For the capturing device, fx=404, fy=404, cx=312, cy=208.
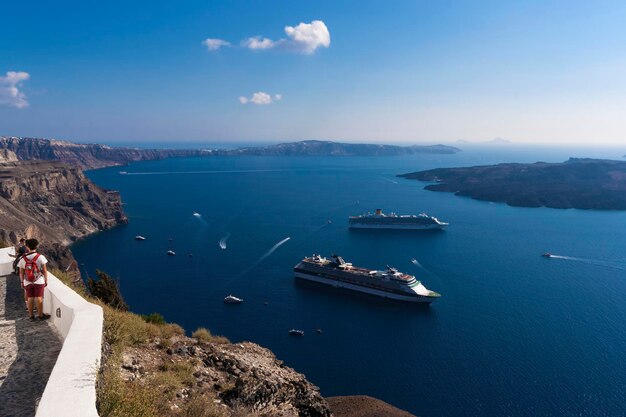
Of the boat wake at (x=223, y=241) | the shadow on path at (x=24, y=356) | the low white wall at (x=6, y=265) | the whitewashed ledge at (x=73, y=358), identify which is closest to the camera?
the whitewashed ledge at (x=73, y=358)

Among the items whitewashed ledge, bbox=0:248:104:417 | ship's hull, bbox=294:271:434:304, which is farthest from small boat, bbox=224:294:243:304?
whitewashed ledge, bbox=0:248:104:417

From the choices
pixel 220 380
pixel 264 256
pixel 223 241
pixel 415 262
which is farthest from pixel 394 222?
pixel 220 380

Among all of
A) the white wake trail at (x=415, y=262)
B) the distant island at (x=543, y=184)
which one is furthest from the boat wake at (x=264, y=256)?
the distant island at (x=543, y=184)

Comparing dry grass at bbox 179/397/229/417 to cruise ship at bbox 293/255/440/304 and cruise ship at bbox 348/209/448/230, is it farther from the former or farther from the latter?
cruise ship at bbox 348/209/448/230

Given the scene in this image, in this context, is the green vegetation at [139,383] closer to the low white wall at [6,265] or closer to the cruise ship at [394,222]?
the low white wall at [6,265]

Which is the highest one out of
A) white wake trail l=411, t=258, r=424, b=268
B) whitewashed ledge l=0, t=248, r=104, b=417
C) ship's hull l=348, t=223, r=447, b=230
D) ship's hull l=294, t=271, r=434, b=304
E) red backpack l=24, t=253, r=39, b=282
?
red backpack l=24, t=253, r=39, b=282

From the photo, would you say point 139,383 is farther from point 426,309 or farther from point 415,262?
point 415,262

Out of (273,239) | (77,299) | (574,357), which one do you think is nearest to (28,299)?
(77,299)
